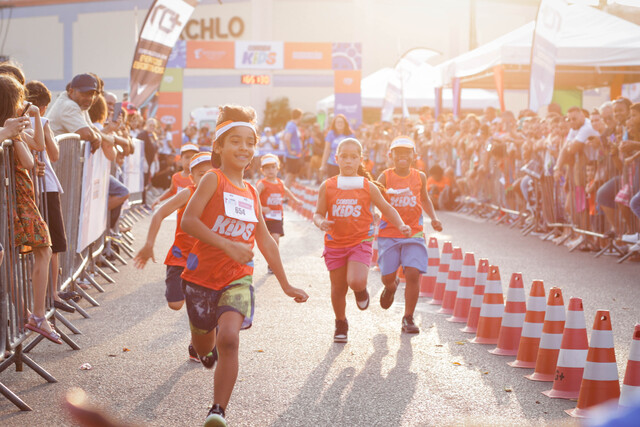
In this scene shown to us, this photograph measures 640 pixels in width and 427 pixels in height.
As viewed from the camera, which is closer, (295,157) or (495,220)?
(495,220)

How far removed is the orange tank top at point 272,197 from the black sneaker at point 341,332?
154 inches

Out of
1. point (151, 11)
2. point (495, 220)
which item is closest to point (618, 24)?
point (495, 220)

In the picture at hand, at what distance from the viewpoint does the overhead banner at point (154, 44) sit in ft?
57.3

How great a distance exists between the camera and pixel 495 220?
18.1m

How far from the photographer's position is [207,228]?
443cm

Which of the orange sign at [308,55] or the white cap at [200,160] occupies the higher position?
the orange sign at [308,55]

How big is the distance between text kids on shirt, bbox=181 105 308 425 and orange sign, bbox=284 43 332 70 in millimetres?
33257

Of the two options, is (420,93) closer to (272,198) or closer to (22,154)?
(272,198)

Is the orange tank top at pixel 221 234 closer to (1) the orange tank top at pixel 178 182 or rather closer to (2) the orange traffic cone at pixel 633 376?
(2) the orange traffic cone at pixel 633 376

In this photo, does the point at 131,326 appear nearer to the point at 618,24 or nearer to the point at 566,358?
the point at 566,358

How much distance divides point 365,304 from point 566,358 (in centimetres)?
211

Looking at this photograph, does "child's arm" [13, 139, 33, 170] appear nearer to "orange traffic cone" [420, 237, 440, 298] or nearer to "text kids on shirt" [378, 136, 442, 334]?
"text kids on shirt" [378, 136, 442, 334]

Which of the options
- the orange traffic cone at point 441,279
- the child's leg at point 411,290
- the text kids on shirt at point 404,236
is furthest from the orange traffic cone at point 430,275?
the child's leg at point 411,290

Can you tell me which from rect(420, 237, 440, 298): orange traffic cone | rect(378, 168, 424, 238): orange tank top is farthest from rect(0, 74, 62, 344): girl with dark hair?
rect(420, 237, 440, 298): orange traffic cone
